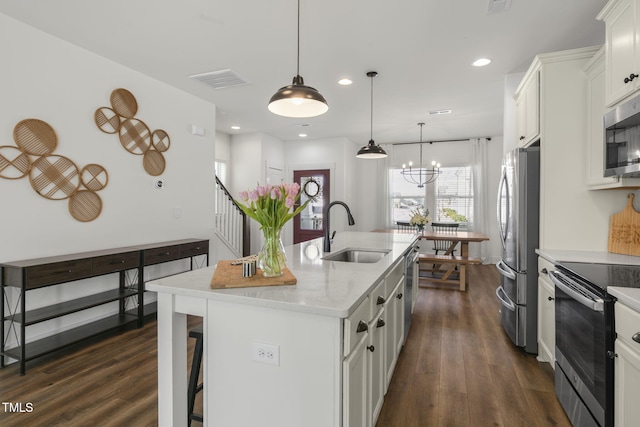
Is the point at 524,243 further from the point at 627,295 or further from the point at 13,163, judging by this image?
Answer: the point at 13,163

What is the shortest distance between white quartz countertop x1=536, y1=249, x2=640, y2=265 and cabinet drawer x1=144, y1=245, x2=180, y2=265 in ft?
12.1

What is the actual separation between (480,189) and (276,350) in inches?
279

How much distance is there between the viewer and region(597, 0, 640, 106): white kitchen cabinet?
192cm

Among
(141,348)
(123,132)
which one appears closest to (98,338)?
(141,348)

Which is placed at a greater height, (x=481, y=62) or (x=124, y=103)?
(x=481, y=62)

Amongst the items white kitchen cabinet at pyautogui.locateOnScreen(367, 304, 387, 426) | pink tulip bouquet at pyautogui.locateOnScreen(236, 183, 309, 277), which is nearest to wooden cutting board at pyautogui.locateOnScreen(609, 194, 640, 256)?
white kitchen cabinet at pyautogui.locateOnScreen(367, 304, 387, 426)

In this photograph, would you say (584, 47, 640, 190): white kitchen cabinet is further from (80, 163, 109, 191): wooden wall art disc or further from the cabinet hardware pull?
(80, 163, 109, 191): wooden wall art disc

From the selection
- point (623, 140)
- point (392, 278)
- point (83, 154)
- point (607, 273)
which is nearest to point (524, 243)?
point (607, 273)

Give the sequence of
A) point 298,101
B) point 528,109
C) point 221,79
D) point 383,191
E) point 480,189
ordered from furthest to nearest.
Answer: point 383,191 → point 480,189 → point 221,79 → point 528,109 → point 298,101

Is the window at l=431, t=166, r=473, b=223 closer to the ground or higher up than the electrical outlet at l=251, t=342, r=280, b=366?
higher up

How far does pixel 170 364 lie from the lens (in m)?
1.58

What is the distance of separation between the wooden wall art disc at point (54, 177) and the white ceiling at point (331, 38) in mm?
1154

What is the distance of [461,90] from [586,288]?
11.1 feet

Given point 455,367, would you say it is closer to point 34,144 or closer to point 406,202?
point 34,144
